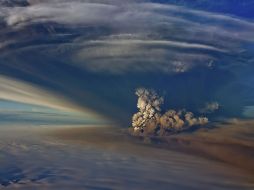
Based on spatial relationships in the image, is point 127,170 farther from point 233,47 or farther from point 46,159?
point 233,47

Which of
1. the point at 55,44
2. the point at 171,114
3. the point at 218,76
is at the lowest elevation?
the point at 171,114

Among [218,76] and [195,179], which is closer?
[195,179]

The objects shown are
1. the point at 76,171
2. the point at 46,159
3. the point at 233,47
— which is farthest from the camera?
the point at 46,159

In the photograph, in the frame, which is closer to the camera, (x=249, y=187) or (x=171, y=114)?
(x=249, y=187)

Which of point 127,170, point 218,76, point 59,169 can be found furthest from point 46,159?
point 218,76

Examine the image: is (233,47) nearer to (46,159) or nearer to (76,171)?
(76,171)

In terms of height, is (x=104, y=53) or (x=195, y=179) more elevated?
(x=104, y=53)

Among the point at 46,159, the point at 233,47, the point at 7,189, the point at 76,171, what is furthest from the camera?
the point at 46,159

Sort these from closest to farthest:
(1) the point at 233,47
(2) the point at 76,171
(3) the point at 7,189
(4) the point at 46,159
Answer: (3) the point at 7,189 < (1) the point at 233,47 < (2) the point at 76,171 < (4) the point at 46,159

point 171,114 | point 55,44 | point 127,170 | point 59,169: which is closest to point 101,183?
point 127,170
